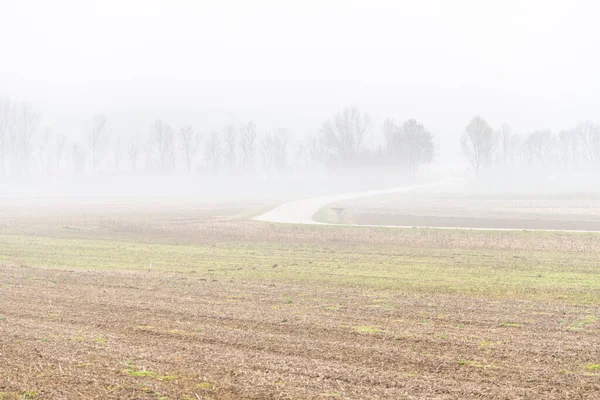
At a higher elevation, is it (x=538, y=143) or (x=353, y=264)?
(x=538, y=143)

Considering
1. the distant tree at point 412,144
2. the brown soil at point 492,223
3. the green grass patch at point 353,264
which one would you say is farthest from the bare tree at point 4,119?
the green grass patch at point 353,264

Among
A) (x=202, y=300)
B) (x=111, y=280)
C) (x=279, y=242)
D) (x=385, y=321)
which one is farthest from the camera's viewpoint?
(x=279, y=242)

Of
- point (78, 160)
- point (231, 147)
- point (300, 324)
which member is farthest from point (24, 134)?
point (300, 324)

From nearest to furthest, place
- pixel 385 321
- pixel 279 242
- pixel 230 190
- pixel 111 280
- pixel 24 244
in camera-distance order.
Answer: pixel 385 321 < pixel 111 280 < pixel 24 244 < pixel 279 242 < pixel 230 190

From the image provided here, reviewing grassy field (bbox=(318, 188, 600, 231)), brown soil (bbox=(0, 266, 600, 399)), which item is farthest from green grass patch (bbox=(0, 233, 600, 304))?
grassy field (bbox=(318, 188, 600, 231))

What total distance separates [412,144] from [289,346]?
487ft

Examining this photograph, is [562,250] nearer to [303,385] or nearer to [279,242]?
[279,242]

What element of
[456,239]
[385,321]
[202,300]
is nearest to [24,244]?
[202,300]

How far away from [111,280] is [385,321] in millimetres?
13462

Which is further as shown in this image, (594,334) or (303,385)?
(594,334)

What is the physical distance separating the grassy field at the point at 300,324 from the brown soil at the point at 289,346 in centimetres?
5

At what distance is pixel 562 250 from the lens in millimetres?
38938

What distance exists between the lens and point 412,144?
15975 cm

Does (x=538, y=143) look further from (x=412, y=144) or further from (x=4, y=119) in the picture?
(x=4, y=119)
